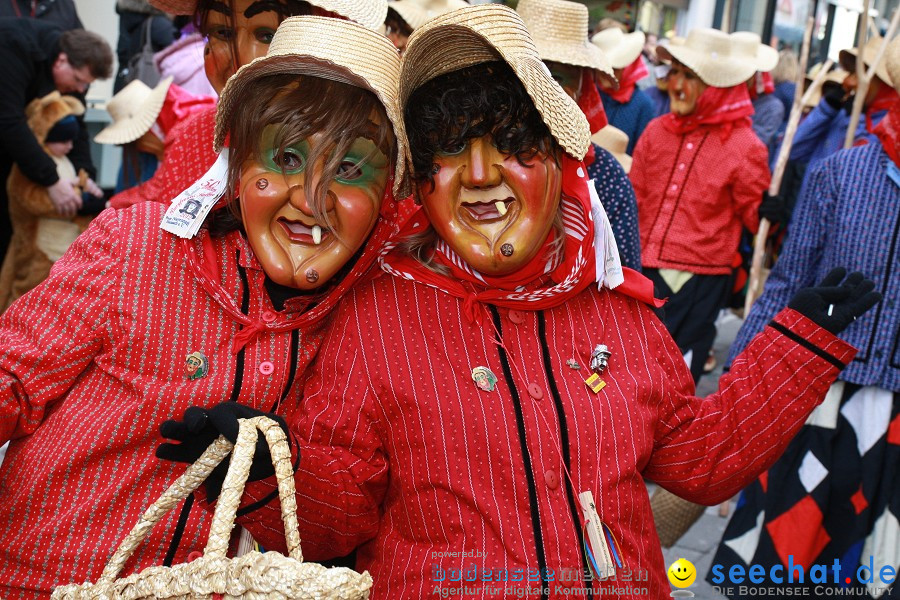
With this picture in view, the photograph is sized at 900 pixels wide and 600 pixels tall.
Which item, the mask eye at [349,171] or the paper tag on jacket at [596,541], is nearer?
the paper tag on jacket at [596,541]

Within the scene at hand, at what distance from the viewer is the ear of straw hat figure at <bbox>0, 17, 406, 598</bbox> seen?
2018mm

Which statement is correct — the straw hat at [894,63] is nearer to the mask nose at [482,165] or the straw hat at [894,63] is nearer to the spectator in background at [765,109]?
the mask nose at [482,165]

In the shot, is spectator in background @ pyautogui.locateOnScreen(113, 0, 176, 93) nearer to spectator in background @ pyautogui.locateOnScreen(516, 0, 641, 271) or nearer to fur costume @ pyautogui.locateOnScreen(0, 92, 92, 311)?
fur costume @ pyautogui.locateOnScreen(0, 92, 92, 311)

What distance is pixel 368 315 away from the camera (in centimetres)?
213

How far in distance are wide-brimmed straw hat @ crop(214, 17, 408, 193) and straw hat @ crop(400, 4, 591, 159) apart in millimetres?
70

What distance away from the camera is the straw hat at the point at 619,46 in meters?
6.17

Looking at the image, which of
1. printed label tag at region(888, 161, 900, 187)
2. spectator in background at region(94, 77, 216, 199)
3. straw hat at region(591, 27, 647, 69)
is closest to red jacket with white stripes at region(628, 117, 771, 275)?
straw hat at region(591, 27, 647, 69)

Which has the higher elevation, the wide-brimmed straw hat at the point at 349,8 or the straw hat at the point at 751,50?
the wide-brimmed straw hat at the point at 349,8

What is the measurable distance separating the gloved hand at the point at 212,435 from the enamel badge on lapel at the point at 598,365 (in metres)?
0.65

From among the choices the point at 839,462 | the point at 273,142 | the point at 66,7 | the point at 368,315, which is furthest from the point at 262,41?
the point at 66,7

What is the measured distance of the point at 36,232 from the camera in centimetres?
545

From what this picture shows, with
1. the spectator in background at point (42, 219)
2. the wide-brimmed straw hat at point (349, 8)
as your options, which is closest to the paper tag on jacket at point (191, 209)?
the wide-brimmed straw hat at point (349, 8)

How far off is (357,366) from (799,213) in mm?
2119

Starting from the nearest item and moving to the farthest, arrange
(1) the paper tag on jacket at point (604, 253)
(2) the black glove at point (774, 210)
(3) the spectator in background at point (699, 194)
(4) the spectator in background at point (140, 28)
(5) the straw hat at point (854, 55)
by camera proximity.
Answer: (1) the paper tag on jacket at point (604, 253) < (2) the black glove at point (774, 210) < (3) the spectator in background at point (699, 194) < (5) the straw hat at point (854, 55) < (4) the spectator in background at point (140, 28)
